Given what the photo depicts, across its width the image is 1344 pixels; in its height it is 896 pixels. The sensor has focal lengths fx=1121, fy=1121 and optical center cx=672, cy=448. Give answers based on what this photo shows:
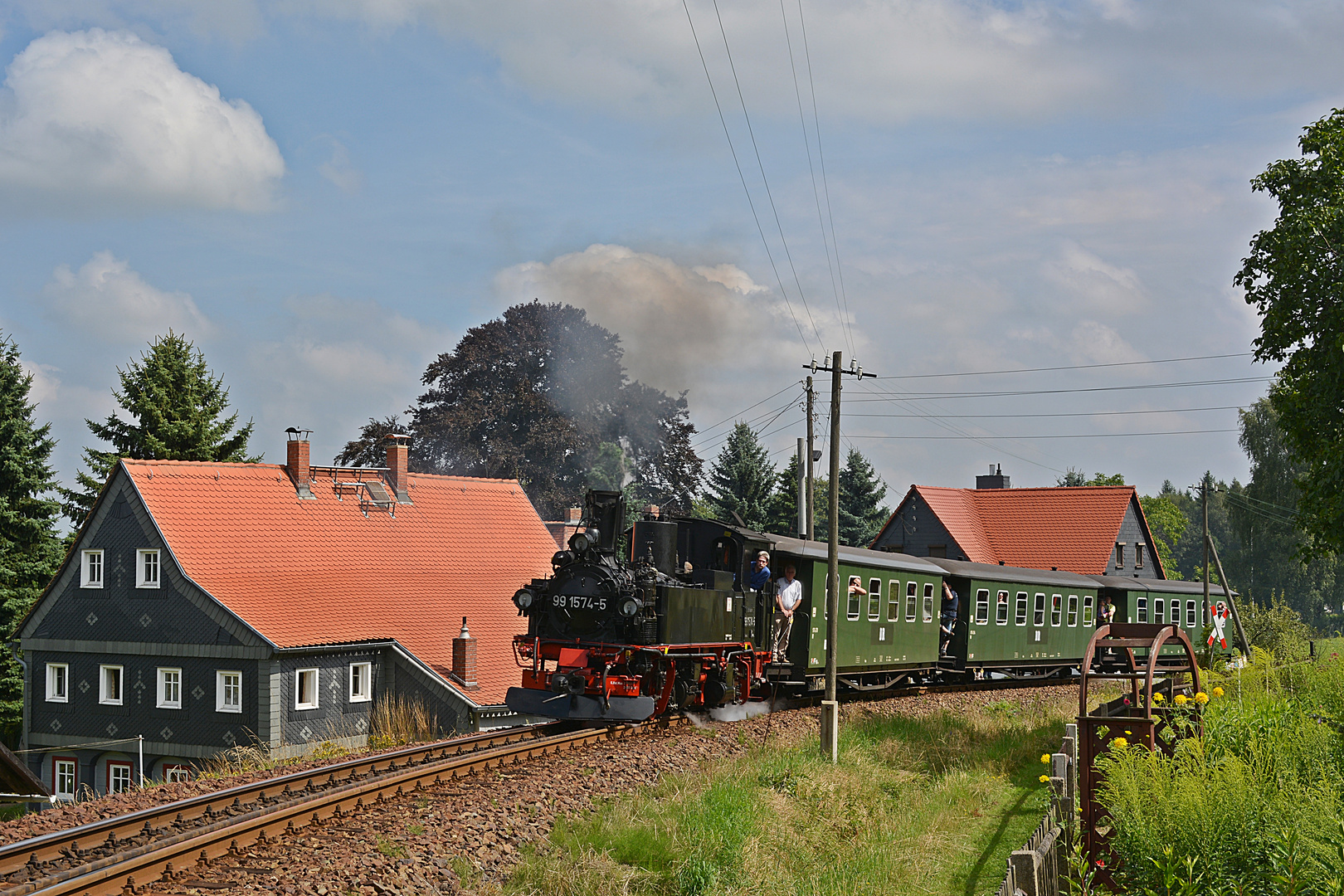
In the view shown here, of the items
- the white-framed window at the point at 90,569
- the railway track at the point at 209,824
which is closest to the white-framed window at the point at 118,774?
the white-framed window at the point at 90,569

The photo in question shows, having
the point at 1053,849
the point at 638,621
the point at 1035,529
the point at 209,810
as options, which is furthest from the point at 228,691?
the point at 1035,529

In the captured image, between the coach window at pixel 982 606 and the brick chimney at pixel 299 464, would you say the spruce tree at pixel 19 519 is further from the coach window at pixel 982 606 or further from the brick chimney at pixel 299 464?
the coach window at pixel 982 606

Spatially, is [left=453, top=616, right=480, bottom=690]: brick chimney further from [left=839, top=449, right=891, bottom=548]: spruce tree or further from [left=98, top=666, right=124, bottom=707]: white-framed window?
[left=839, top=449, right=891, bottom=548]: spruce tree

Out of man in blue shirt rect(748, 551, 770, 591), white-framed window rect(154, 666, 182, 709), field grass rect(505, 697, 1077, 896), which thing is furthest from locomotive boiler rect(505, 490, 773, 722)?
white-framed window rect(154, 666, 182, 709)

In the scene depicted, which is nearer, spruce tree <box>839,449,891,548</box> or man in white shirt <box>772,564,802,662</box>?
man in white shirt <box>772,564,802,662</box>

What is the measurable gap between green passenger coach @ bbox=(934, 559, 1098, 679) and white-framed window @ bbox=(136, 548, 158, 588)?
63.9 feet

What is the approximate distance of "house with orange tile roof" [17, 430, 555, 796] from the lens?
2678cm

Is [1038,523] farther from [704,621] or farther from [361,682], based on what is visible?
[704,621]

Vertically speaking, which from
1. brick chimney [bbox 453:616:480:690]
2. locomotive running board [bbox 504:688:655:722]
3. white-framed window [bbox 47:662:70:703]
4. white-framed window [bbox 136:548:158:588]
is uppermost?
white-framed window [bbox 136:548:158:588]

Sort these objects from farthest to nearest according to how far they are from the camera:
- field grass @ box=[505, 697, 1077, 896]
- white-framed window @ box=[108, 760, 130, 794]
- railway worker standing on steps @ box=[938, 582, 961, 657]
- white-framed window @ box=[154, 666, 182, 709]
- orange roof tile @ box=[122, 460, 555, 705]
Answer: white-framed window @ box=[108, 760, 130, 794] → white-framed window @ box=[154, 666, 182, 709] → orange roof tile @ box=[122, 460, 555, 705] → railway worker standing on steps @ box=[938, 582, 961, 657] → field grass @ box=[505, 697, 1077, 896]

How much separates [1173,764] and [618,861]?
4.71m

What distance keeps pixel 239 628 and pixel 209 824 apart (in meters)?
18.0

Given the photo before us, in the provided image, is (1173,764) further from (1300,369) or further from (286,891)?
(1300,369)

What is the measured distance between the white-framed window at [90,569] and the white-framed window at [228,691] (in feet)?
17.9
